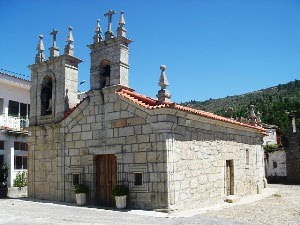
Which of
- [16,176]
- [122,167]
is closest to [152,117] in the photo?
[122,167]

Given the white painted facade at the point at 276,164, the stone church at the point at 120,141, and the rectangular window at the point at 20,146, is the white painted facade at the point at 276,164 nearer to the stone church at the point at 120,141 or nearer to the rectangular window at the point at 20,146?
the stone church at the point at 120,141

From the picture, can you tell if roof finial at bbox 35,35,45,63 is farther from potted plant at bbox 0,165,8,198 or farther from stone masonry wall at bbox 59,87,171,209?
potted plant at bbox 0,165,8,198

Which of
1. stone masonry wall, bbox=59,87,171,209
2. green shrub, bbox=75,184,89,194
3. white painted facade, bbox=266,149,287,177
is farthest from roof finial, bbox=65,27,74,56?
white painted facade, bbox=266,149,287,177

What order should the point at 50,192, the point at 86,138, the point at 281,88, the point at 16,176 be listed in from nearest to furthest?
the point at 86,138, the point at 50,192, the point at 16,176, the point at 281,88

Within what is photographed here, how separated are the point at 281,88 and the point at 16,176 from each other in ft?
235

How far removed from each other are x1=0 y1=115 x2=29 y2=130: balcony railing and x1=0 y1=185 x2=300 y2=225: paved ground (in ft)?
23.2

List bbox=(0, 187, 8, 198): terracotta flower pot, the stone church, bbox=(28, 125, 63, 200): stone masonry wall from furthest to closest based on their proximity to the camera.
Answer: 1. bbox=(0, 187, 8, 198): terracotta flower pot
2. bbox=(28, 125, 63, 200): stone masonry wall
3. the stone church

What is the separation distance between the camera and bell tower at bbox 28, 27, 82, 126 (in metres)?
15.2

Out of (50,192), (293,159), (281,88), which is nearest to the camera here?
(50,192)

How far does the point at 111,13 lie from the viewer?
13.9 m

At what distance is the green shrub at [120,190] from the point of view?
11.8m

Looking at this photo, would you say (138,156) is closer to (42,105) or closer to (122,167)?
(122,167)

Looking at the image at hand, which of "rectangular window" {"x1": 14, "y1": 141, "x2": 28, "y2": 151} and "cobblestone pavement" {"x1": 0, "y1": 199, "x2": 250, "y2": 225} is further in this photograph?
→ "rectangular window" {"x1": 14, "y1": 141, "x2": 28, "y2": 151}

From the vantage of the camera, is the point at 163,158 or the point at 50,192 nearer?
the point at 163,158
